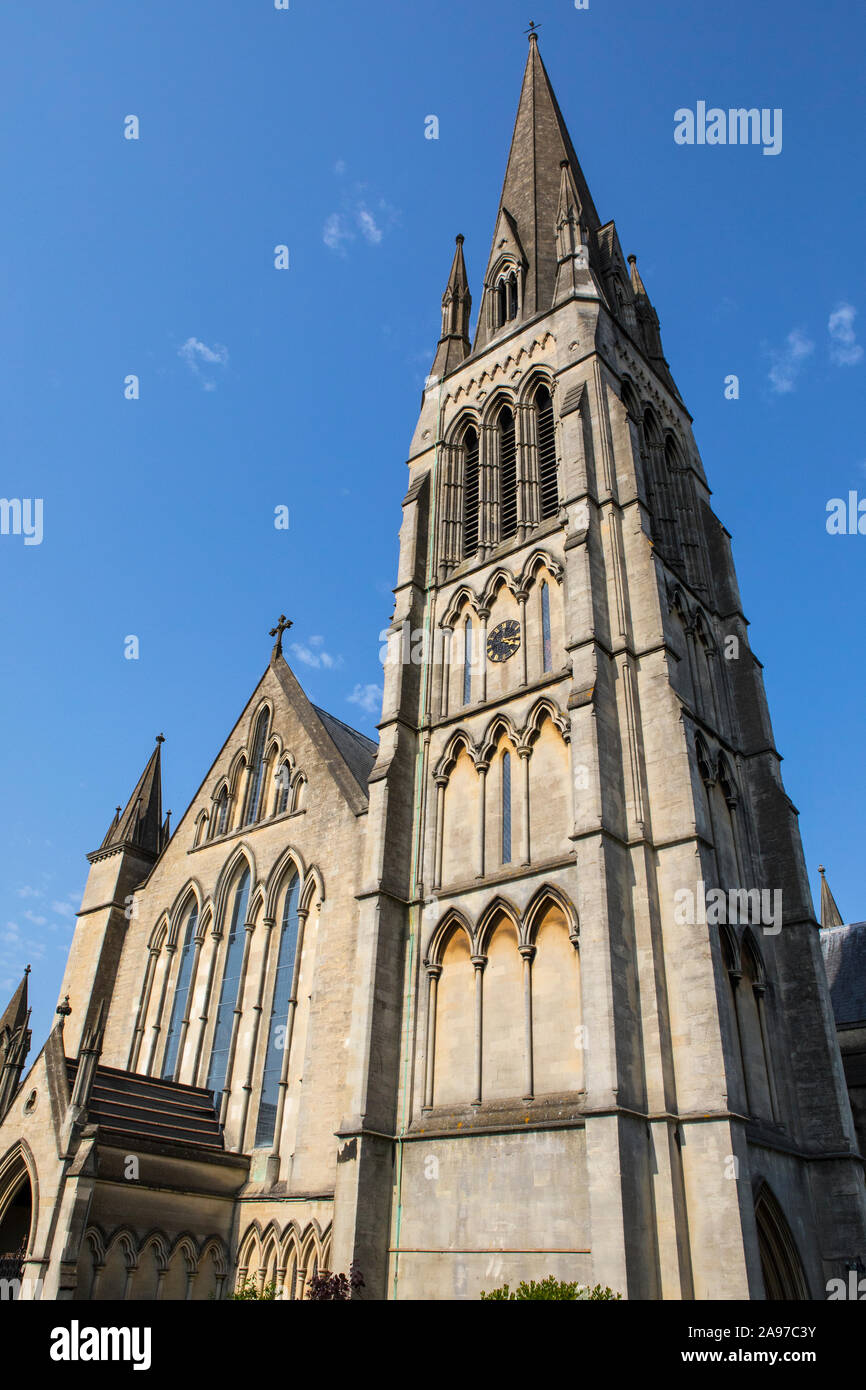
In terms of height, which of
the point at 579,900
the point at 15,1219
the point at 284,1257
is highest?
the point at 579,900

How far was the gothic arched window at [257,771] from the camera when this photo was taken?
83.4 ft

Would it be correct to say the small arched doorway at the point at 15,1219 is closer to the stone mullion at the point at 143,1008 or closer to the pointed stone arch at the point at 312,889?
the stone mullion at the point at 143,1008

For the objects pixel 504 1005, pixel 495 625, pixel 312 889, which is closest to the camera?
pixel 504 1005

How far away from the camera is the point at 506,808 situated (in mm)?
19578

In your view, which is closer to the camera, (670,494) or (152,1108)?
(152,1108)

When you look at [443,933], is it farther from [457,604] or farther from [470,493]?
[470,493]

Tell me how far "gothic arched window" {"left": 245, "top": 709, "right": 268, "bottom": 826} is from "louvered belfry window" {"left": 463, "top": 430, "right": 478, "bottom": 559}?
7.79 metres

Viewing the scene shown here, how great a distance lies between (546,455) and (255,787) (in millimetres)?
12154

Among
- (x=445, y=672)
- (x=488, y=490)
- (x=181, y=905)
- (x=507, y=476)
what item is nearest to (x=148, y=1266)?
(x=181, y=905)

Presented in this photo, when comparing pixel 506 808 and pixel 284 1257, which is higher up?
pixel 506 808

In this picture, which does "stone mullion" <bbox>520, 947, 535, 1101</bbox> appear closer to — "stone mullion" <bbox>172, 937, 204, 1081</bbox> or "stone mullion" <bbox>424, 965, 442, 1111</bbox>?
"stone mullion" <bbox>424, 965, 442, 1111</bbox>

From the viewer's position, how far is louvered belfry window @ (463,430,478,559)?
24.9m

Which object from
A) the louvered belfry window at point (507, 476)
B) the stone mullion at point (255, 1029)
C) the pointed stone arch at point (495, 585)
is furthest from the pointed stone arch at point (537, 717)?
the stone mullion at point (255, 1029)

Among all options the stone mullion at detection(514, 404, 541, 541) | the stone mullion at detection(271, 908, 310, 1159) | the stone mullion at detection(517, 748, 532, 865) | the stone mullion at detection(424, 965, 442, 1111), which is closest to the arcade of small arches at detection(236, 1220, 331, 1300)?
the stone mullion at detection(271, 908, 310, 1159)
